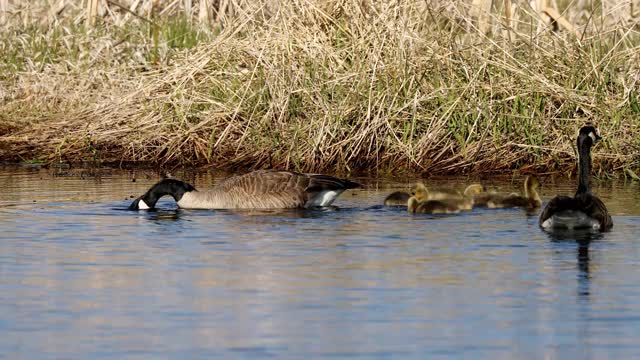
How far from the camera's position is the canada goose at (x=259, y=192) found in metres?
12.2

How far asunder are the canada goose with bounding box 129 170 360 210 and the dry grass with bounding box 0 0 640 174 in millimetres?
2524

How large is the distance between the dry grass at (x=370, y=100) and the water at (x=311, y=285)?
247cm

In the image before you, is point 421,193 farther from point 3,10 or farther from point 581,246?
point 3,10

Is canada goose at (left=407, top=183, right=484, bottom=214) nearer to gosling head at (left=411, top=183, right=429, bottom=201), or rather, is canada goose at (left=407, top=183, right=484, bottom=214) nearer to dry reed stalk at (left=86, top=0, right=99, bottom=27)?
gosling head at (left=411, top=183, right=429, bottom=201)

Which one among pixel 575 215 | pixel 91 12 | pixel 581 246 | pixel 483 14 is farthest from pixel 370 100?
pixel 91 12

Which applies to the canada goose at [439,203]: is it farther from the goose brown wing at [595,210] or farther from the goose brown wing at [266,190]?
the goose brown wing at [595,210]

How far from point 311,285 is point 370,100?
6782 mm

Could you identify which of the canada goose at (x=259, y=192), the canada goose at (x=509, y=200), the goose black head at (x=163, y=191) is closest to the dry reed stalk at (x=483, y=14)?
the canada goose at (x=509, y=200)

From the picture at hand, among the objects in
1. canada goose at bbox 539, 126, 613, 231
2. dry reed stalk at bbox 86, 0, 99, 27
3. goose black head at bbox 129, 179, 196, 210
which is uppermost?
dry reed stalk at bbox 86, 0, 99, 27

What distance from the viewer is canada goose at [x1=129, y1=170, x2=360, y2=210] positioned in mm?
12188

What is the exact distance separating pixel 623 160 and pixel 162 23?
8.21 m

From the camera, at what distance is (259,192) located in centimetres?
1223

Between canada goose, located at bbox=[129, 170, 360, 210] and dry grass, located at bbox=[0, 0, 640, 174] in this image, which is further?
dry grass, located at bbox=[0, 0, 640, 174]

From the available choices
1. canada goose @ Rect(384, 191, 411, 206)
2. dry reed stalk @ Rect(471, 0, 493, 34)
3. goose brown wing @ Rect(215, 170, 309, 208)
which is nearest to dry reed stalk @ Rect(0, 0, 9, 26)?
dry reed stalk @ Rect(471, 0, 493, 34)
